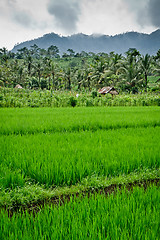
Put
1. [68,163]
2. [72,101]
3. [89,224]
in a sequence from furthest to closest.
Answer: [72,101] < [68,163] < [89,224]

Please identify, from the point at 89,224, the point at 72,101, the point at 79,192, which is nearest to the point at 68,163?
the point at 79,192

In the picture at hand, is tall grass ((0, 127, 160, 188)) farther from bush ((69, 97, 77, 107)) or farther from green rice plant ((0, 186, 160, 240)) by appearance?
bush ((69, 97, 77, 107))

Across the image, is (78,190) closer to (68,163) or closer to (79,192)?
(79,192)

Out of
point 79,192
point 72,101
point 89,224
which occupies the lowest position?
point 79,192

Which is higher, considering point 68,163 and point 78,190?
point 68,163

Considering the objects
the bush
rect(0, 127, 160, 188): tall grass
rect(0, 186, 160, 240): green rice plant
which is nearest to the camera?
rect(0, 186, 160, 240): green rice plant

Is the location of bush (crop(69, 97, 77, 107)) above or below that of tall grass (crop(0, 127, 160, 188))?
above

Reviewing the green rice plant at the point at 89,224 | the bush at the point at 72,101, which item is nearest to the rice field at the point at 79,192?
the green rice plant at the point at 89,224

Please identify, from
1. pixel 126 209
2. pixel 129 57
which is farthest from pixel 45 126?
pixel 129 57

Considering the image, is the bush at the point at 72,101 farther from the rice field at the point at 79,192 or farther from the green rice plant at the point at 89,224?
the green rice plant at the point at 89,224

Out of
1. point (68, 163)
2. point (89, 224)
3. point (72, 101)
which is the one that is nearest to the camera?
point (89, 224)

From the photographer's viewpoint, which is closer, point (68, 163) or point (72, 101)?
point (68, 163)

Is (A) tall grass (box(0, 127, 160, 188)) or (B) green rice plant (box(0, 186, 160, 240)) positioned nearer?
(B) green rice plant (box(0, 186, 160, 240))

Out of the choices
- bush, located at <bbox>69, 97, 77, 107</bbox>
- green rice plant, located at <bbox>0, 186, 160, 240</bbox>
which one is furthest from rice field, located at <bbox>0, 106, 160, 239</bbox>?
bush, located at <bbox>69, 97, 77, 107</bbox>
